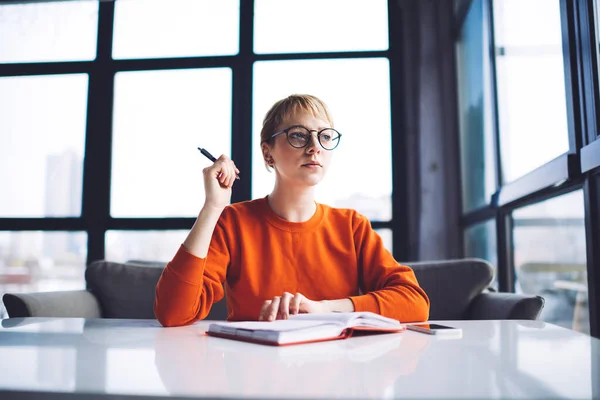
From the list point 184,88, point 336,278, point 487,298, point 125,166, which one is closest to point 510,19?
point 487,298

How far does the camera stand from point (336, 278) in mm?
1286

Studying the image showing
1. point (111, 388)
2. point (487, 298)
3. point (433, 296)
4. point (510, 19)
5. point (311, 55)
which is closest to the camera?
point (111, 388)

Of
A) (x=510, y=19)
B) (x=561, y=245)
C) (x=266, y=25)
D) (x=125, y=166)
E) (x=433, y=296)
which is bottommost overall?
(x=433, y=296)

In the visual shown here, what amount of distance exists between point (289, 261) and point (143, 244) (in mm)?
2347

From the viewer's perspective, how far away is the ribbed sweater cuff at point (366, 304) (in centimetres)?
105

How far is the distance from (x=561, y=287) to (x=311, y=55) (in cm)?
225

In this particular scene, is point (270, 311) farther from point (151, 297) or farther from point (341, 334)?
point (151, 297)

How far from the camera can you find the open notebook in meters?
0.73

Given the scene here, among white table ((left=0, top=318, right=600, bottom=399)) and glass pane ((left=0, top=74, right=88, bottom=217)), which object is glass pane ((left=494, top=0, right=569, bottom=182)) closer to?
white table ((left=0, top=318, right=600, bottom=399))

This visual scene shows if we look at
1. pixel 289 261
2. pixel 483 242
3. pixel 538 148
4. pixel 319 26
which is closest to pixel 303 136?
pixel 289 261

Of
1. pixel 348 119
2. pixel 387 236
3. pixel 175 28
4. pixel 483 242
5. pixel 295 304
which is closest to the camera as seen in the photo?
pixel 295 304

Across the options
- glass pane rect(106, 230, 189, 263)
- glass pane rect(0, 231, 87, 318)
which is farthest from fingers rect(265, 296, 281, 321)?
glass pane rect(0, 231, 87, 318)

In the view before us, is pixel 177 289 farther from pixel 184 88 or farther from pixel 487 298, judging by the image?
pixel 184 88

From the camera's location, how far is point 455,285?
187 centimetres
